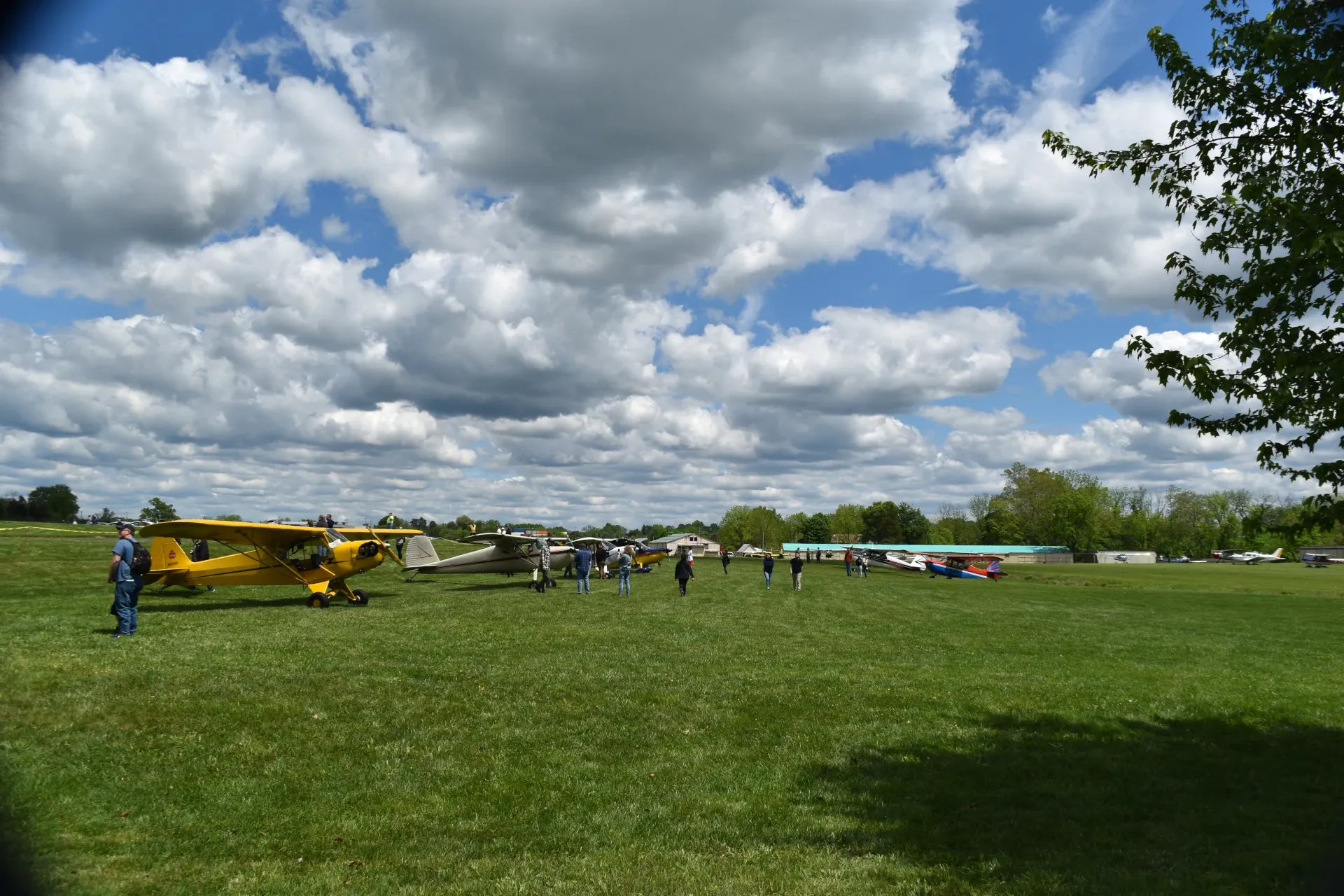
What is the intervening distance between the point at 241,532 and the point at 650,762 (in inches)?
718

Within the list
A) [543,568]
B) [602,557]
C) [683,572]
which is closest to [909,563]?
[602,557]

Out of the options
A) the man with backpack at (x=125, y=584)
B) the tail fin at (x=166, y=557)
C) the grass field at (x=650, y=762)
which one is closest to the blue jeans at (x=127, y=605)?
the man with backpack at (x=125, y=584)

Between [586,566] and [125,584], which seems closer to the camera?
[125,584]

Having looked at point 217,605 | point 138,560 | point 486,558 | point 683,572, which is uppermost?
point 138,560

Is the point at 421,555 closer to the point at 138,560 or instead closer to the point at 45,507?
the point at 138,560

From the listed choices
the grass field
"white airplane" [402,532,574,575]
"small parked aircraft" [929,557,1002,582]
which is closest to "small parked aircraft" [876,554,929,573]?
"small parked aircraft" [929,557,1002,582]

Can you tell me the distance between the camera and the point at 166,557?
79.6 feet

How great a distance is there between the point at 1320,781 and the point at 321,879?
963 centimetres

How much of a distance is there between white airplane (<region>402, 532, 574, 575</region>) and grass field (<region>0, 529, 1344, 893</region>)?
1565 cm

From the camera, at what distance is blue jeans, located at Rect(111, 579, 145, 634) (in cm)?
1477

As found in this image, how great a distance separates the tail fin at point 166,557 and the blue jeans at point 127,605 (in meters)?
9.98

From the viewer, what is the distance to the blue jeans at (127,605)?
14.8m

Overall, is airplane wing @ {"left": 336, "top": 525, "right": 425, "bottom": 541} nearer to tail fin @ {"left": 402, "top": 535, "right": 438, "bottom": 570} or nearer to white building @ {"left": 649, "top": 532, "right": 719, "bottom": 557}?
tail fin @ {"left": 402, "top": 535, "right": 438, "bottom": 570}

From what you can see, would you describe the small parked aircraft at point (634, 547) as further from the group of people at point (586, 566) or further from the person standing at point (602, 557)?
the group of people at point (586, 566)
